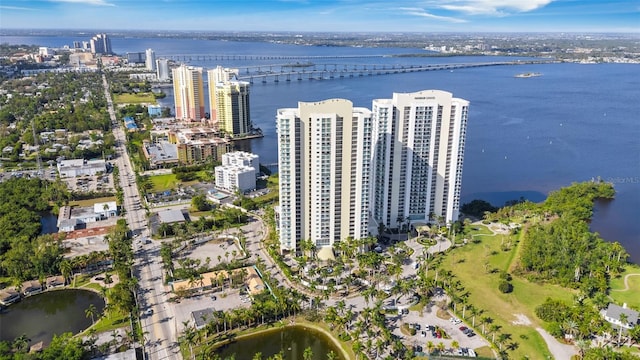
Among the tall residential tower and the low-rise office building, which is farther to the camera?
the tall residential tower

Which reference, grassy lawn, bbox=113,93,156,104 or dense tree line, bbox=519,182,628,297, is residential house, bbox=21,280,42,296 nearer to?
dense tree line, bbox=519,182,628,297

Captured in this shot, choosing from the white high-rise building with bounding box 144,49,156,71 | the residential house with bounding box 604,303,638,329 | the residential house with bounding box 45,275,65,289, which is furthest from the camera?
the white high-rise building with bounding box 144,49,156,71

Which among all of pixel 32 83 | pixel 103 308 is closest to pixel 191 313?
pixel 103 308

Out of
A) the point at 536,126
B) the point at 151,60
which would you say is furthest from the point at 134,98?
the point at 536,126

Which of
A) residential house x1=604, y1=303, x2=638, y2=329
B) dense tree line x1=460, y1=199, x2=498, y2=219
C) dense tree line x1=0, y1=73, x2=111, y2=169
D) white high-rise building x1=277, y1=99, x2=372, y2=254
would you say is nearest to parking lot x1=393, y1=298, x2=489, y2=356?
residential house x1=604, y1=303, x2=638, y2=329

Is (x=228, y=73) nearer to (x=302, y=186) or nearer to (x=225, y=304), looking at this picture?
(x=302, y=186)

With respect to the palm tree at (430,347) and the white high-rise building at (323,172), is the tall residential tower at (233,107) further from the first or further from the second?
the palm tree at (430,347)

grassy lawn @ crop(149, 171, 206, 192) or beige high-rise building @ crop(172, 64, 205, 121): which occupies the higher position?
beige high-rise building @ crop(172, 64, 205, 121)
